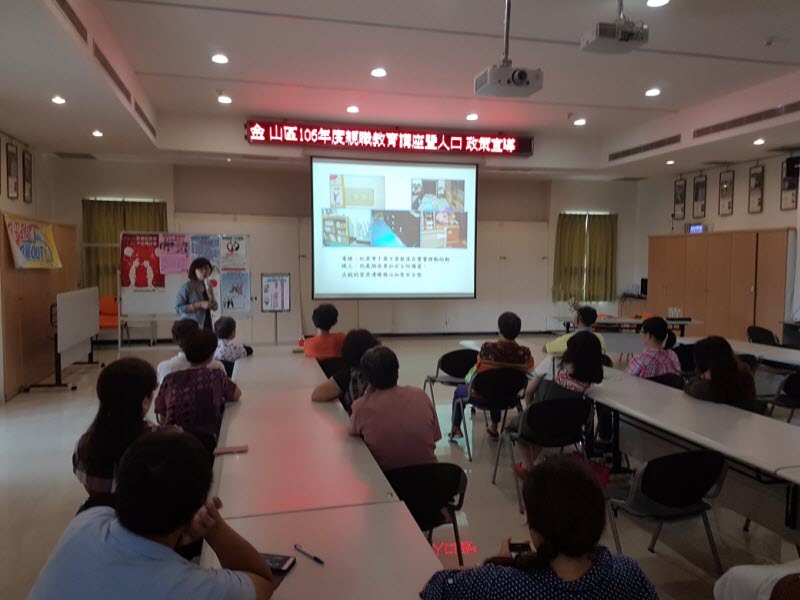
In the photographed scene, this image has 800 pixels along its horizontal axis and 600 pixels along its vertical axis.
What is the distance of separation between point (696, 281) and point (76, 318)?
8982 mm

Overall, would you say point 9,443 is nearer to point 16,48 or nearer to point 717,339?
point 16,48

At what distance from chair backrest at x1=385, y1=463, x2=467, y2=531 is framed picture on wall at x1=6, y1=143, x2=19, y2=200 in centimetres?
688

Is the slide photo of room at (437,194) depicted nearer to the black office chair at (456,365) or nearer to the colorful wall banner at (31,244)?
the black office chair at (456,365)

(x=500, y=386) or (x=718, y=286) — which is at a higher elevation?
(x=718, y=286)

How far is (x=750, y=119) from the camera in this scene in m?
6.20

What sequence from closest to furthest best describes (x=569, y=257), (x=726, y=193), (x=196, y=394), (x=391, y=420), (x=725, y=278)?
1. (x=391, y=420)
2. (x=196, y=394)
3. (x=725, y=278)
4. (x=726, y=193)
5. (x=569, y=257)

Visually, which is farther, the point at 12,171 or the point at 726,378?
the point at 12,171

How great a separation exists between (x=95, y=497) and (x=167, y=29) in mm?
4140

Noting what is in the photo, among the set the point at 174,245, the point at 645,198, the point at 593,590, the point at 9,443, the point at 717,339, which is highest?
the point at 645,198

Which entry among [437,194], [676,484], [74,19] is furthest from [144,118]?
[676,484]

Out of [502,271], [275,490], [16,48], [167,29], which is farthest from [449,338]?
[275,490]

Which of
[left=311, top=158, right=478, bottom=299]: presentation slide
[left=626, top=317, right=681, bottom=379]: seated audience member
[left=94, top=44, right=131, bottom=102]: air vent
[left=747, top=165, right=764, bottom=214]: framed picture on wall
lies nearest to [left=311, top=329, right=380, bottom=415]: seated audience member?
[left=626, top=317, right=681, bottom=379]: seated audience member

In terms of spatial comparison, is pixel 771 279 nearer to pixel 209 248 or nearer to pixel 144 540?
pixel 209 248

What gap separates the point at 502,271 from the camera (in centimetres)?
1025
